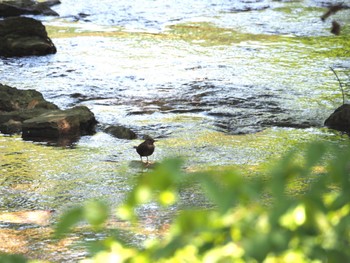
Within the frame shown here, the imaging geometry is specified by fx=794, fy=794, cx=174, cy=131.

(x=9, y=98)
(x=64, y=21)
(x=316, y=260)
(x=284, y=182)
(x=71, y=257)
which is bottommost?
(x=64, y=21)

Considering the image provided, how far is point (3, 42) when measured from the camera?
13.2 meters

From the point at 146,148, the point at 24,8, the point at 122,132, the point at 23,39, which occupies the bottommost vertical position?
the point at 24,8

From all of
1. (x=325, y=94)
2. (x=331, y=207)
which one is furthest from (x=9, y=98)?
(x=331, y=207)

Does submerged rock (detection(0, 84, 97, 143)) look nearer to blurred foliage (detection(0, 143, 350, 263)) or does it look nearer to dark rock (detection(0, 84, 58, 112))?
dark rock (detection(0, 84, 58, 112))

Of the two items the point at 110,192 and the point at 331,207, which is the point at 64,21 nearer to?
the point at 110,192

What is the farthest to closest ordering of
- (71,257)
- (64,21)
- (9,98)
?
(64,21) → (9,98) → (71,257)

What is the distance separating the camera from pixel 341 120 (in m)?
8.41

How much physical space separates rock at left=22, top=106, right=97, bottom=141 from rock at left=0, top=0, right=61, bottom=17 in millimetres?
9460

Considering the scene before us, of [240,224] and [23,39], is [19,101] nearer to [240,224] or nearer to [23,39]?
[23,39]

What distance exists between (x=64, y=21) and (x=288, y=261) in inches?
610

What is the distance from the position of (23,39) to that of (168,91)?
13.6ft

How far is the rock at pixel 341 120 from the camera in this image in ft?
27.5

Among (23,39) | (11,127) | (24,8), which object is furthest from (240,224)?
(24,8)

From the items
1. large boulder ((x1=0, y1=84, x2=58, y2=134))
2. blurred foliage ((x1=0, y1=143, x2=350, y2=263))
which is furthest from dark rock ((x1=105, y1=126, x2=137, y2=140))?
blurred foliage ((x1=0, y1=143, x2=350, y2=263))
